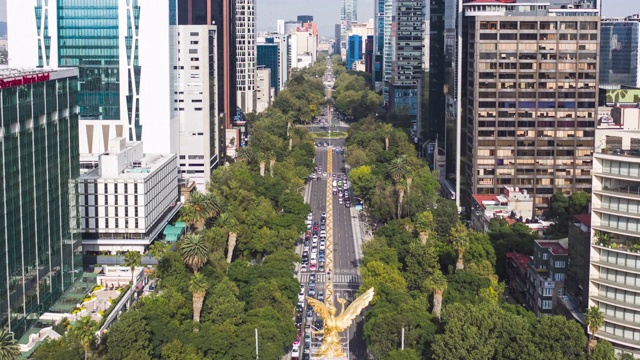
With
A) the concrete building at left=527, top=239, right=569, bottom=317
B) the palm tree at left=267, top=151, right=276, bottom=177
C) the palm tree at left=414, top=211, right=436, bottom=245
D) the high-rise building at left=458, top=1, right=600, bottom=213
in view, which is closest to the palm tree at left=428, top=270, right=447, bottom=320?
Answer: the concrete building at left=527, top=239, right=569, bottom=317

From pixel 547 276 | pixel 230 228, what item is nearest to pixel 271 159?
pixel 230 228

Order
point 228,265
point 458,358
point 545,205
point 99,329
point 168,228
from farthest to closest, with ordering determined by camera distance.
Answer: point 545,205 < point 168,228 < point 228,265 < point 99,329 < point 458,358

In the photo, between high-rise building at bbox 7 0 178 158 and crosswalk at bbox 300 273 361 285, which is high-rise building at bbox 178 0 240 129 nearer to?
high-rise building at bbox 7 0 178 158

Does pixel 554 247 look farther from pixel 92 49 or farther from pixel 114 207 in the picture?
pixel 92 49

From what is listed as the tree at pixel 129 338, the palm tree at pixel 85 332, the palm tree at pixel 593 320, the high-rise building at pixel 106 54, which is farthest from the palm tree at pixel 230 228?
the palm tree at pixel 593 320

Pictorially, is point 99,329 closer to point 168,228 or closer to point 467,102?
point 168,228

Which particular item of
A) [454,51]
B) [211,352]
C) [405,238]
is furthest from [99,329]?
[454,51]
